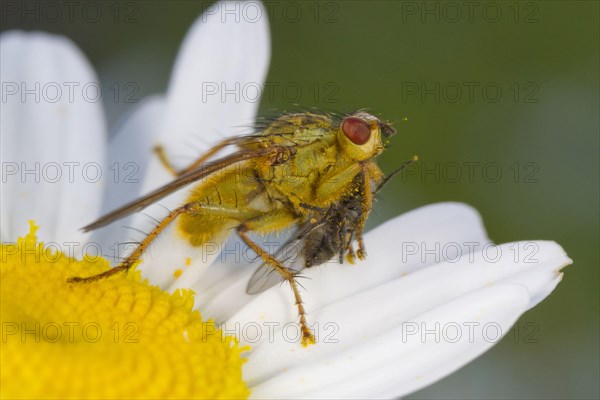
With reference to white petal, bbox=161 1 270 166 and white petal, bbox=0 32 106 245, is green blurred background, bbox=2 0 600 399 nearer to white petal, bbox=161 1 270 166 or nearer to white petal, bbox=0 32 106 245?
white petal, bbox=161 1 270 166

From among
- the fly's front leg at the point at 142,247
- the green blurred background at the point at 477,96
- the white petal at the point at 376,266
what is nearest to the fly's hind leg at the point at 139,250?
the fly's front leg at the point at 142,247

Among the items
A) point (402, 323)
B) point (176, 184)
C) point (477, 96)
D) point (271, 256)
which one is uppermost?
point (176, 184)

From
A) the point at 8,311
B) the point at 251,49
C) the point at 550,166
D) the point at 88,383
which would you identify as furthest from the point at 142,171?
the point at 550,166

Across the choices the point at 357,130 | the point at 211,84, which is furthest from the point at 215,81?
the point at 357,130

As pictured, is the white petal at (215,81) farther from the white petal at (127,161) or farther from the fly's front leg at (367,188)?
the fly's front leg at (367,188)

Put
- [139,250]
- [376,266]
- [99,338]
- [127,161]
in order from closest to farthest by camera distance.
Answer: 1. [99,338]
2. [139,250]
3. [376,266]
4. [127,161]

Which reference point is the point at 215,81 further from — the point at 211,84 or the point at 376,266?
the point at 376,266

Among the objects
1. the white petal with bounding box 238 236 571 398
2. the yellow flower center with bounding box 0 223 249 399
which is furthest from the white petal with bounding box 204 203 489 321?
the yellow flower center with bounding box 0 223 249 399

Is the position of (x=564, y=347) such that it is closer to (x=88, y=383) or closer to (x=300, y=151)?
(x=300, y=151)
